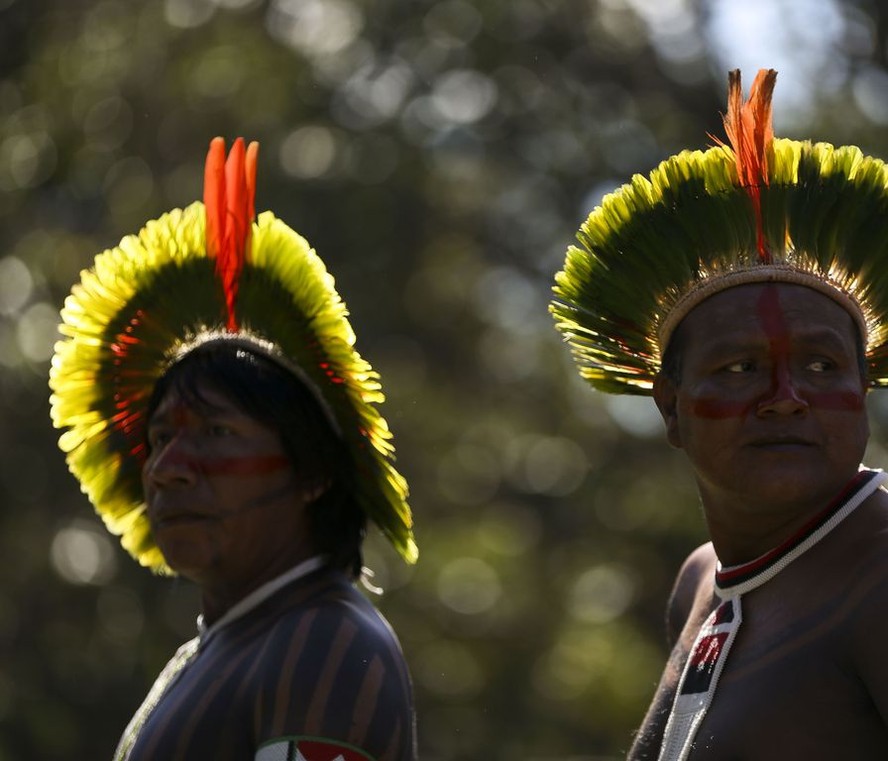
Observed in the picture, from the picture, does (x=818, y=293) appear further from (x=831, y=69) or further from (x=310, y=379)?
(x=831, y=69)

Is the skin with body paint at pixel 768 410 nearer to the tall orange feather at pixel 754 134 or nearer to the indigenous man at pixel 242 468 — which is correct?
the tall orange feather at pixel 754 134

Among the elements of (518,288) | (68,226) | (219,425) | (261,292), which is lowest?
(219,425)

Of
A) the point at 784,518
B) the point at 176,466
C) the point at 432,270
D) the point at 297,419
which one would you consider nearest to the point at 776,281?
the point at 784,518

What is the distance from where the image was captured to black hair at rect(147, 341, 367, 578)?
13.0ft

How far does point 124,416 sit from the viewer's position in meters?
4.44

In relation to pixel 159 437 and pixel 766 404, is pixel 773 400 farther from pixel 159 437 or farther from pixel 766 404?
pixel 159 437

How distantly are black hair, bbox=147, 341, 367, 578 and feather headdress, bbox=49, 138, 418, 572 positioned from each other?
34 millimetres

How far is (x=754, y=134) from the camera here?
11.2ft

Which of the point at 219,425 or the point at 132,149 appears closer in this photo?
the point at 219,425

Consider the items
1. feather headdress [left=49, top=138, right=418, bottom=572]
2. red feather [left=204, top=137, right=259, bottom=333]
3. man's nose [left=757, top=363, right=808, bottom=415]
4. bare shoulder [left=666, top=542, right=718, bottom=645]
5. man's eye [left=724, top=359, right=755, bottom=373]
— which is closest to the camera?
man's nose [left=757, top=363, right=808, bottom=415]

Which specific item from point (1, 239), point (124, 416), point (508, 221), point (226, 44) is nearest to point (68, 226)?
point (1, 239)

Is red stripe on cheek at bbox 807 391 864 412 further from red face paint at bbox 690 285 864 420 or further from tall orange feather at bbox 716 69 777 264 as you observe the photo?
tall orange feather at bbox 716 69 777 264

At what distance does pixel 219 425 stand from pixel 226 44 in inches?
355

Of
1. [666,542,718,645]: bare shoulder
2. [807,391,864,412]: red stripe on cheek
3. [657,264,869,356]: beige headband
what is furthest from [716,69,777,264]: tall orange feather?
[666,542,718,645]: bare shoulder
